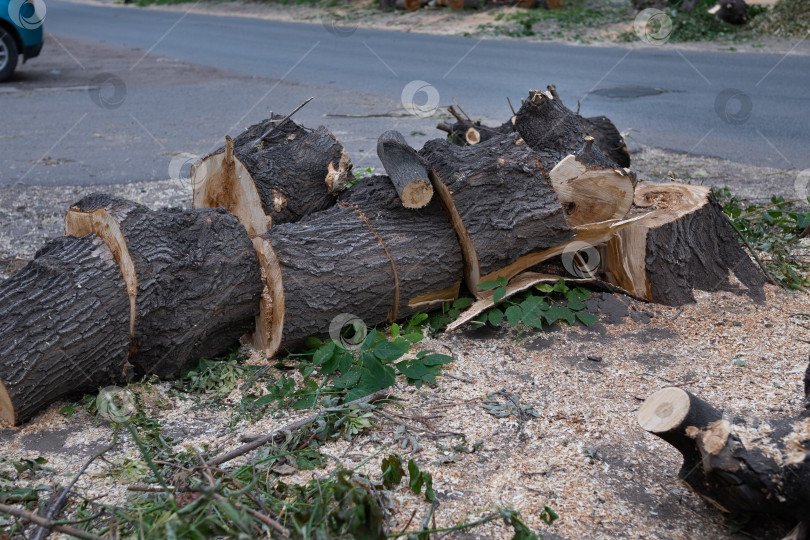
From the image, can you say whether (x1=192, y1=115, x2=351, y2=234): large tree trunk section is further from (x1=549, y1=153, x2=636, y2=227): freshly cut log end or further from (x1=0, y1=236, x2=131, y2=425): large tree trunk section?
(x1=549, y1=153, x2=636, y2=227): freshly cut log end

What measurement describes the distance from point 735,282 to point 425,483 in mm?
2319

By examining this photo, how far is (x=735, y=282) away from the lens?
150 inches

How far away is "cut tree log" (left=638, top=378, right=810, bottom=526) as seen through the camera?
204cm

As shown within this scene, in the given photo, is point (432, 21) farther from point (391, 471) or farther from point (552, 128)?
point (391, 471)

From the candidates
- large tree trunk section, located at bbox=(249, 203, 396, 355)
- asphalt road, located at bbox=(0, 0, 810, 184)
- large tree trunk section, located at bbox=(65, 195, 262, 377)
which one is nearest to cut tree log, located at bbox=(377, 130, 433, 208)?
large tree trunk section, located at bbox=(249, 203, 396, 355)

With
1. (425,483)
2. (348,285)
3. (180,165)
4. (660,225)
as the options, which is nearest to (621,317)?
(660,225)

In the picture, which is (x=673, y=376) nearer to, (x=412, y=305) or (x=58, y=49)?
(x=412, y=305)

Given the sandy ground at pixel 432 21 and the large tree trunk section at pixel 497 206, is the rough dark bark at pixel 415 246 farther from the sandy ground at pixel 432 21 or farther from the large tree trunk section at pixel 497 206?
the sandy ground at pixel 432 21

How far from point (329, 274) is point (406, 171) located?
25.5 inches

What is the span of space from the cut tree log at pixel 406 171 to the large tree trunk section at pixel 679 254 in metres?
1.09

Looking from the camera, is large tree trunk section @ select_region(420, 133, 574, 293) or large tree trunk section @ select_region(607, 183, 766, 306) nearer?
large tree trunk section @ select_region(420, 133, 574, 293)

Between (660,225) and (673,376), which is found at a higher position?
(660,225)

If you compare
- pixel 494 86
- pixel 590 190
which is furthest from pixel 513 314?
pixel 494 86

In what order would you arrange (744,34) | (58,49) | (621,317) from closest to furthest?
(621,317)
(744,34)
(58,49)
